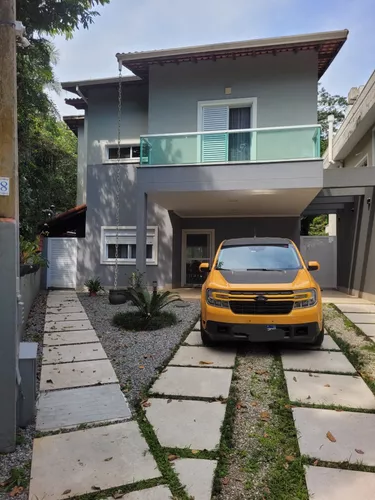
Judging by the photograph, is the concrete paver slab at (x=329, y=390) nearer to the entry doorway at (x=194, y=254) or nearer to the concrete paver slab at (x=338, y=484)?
the concrete paver slab at (x=338, y=484)

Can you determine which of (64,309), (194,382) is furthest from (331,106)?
(194,382)

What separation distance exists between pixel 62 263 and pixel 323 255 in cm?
1031

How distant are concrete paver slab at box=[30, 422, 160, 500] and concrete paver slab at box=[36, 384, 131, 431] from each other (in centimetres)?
21

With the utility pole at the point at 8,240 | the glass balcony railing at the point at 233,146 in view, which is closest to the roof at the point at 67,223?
the glass balcony railing at the point at 233,146

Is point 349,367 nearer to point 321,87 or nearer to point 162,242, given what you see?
point 162,242

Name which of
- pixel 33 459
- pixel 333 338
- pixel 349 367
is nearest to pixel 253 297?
pixel 349 367

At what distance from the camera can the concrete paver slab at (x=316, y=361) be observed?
4.53 m

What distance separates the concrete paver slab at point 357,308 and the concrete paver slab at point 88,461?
6941 millimetres

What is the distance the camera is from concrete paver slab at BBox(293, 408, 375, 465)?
2.65 meters

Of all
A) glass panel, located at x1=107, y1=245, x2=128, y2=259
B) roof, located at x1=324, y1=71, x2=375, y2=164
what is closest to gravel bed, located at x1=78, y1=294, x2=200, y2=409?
glass panel, located at x1=107, y1=245, x2=128, y2=259

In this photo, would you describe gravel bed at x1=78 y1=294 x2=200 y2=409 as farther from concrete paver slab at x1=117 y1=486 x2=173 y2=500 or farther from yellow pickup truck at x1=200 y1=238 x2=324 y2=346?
concrete paver slab at x1=117 y1=486 x2=173 y2=500

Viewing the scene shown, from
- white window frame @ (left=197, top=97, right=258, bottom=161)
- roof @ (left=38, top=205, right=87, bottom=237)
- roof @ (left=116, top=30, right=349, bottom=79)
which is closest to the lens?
roof @ (left=116, top=30, right=349, bottom=79)

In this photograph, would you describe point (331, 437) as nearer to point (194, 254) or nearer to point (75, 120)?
point (194, 254)

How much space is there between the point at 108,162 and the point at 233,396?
10.6 metres
